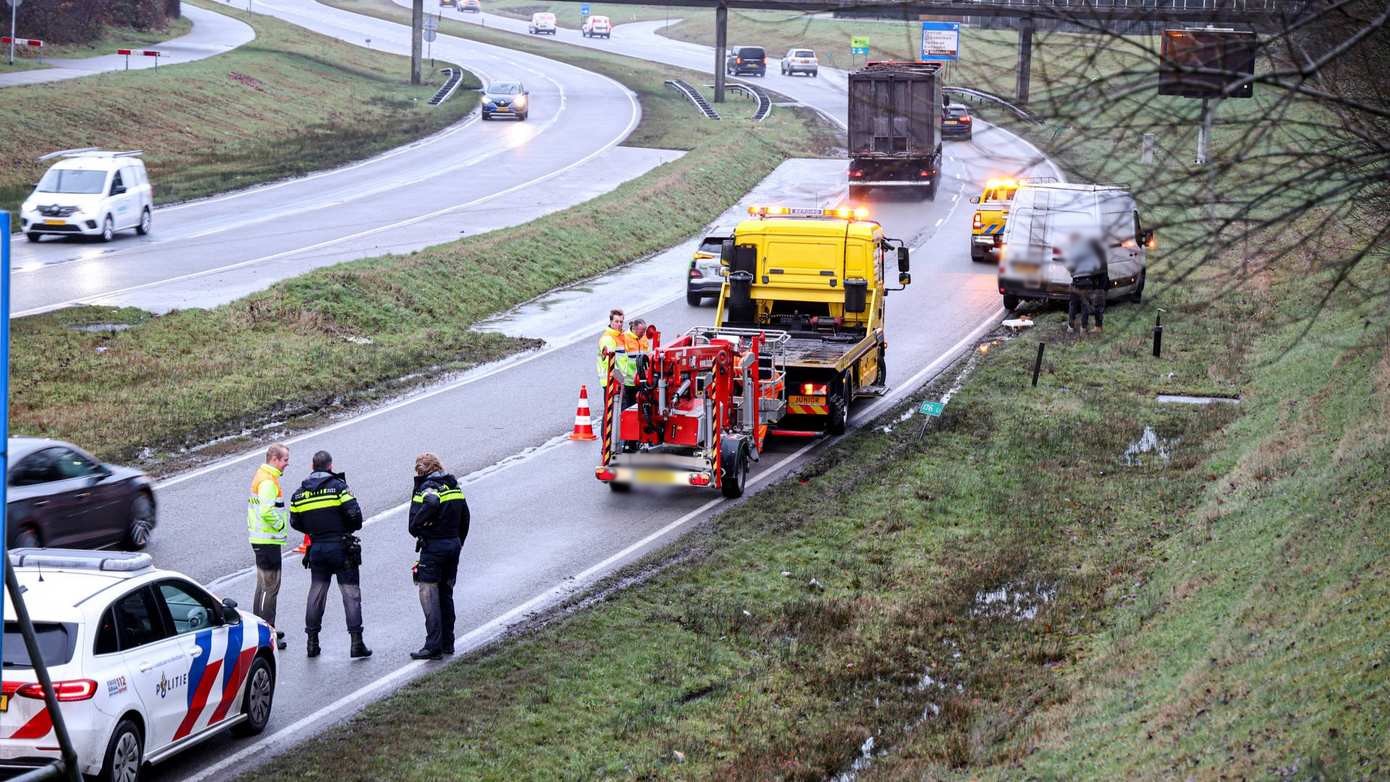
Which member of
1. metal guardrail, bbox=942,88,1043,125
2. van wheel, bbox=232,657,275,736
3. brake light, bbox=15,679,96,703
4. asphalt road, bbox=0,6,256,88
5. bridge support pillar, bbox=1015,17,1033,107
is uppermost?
bridge support pillar, bbox=1015,17,1033,107

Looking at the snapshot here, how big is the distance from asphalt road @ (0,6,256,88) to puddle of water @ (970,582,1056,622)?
47059mm

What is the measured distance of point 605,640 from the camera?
13836mm

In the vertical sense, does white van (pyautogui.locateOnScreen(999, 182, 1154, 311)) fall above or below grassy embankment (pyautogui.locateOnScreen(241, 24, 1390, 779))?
above

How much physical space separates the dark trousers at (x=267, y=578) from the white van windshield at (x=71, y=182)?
25.9 m

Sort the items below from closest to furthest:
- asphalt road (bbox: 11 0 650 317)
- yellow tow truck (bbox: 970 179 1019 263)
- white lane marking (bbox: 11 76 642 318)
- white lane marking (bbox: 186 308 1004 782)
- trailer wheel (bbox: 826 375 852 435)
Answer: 1. white lane marking (bbox: 186 308 1004 782)
2. trailer wheel (bbox: 826 375 852 435)
3. white lane marking (bbox: 11 76 642 318)
4. asphalt road (bbox: 11 0 650 317)
5. yellow tow truck (bbox: 970 179 1019 263)

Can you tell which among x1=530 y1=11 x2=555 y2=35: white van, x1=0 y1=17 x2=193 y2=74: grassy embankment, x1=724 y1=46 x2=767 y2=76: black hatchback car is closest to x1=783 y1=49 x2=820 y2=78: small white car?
x1=724 y1=46 x2=767 y2=76: black hatchback car

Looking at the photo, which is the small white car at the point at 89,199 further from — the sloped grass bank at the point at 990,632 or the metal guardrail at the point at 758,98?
the metal guardrail at the point at 758,98

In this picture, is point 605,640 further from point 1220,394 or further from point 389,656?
point 1220,394

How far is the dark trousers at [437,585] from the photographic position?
13.5 m

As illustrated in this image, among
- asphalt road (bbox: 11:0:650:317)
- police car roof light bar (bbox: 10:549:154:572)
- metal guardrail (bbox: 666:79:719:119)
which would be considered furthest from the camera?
metal guardrail (bbox: 666:79:719:119)

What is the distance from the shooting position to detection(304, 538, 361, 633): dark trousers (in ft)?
44.1

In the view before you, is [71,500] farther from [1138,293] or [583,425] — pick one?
[1138,293]

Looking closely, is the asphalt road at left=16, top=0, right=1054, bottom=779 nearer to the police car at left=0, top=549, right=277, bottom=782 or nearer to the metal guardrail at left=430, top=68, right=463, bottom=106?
the police car at left=0, top=549, right=277, bottom=782

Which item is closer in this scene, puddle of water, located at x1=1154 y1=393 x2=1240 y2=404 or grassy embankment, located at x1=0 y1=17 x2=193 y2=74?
puddle of water, located at x1=1154 y1=393 x2=1240 y2=404
